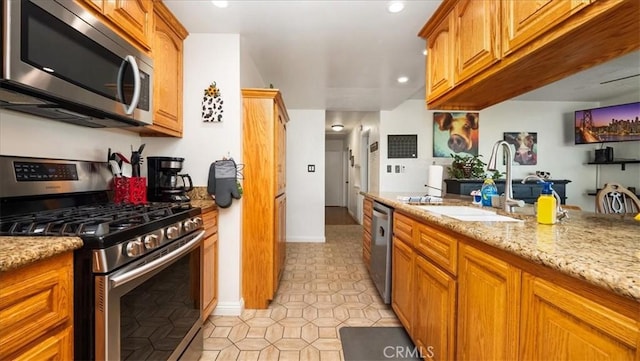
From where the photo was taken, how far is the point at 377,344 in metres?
1.83

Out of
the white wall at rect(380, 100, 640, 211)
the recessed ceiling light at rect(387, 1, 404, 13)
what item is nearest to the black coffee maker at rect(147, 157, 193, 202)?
the recessed ceiling light at rect(387, 1, 404, 13)

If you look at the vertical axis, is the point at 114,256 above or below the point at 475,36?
below

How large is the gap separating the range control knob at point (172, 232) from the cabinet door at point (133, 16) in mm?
1125

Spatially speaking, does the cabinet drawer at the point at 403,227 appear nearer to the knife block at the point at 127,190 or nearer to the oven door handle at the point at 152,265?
the oven door handle at the point at 152,265

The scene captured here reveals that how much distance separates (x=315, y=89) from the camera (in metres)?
3.63

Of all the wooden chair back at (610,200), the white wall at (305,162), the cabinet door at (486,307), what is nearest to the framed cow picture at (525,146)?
the wooden chair back at (610,200)

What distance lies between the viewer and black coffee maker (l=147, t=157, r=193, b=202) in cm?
193

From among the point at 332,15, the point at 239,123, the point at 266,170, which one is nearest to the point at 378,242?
the point at 266,170

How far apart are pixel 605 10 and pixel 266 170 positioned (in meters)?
1.98

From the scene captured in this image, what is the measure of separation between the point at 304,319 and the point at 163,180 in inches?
58.1

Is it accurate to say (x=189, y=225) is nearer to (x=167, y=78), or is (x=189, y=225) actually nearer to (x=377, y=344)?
(x=167, y=78)

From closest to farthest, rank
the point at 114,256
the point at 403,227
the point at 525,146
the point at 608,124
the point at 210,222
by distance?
1. the point at 114,256
2. the point at 403,227
3. the point at 210,222
4. the point at 608,124
5. the point at 525,146

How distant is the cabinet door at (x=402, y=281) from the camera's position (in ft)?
5.75

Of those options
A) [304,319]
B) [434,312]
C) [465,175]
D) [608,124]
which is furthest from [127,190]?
[608,124]
